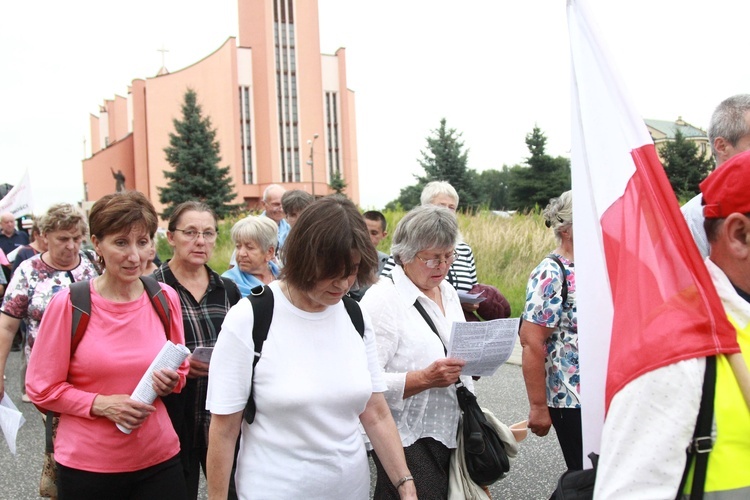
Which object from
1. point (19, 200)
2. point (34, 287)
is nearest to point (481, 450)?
point (34, 287)

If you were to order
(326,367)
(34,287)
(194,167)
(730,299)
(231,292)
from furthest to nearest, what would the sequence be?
(194,167) < (34,287) < (231,292) < (326,367) < (730,299)

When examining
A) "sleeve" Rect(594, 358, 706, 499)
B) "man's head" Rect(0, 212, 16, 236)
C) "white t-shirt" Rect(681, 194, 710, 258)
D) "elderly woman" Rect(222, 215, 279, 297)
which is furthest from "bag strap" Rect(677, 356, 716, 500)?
"man's head" Rect(0, 212, 16, 236)

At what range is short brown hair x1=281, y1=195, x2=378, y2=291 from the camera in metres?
2.24

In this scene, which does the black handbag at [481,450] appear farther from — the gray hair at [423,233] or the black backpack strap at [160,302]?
the black backpack strap at [160,302]

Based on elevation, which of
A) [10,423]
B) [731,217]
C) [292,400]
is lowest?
[10,423]

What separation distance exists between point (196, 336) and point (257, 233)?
118 centimetres

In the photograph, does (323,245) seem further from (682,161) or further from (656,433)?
(682,161)

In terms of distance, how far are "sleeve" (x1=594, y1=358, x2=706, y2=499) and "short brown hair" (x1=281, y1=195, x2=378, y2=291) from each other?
1.10 m

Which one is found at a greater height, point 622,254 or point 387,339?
point 622,254

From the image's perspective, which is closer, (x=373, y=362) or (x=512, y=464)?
(x=373, y=362)

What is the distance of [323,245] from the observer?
2236 mm

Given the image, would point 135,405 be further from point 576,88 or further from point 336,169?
point 336,169

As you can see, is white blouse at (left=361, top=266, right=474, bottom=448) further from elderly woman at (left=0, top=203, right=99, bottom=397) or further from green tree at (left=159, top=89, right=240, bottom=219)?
green tree at (left=159, top=89, right=240, bottom=219)

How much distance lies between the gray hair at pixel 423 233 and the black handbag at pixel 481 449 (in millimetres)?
472
